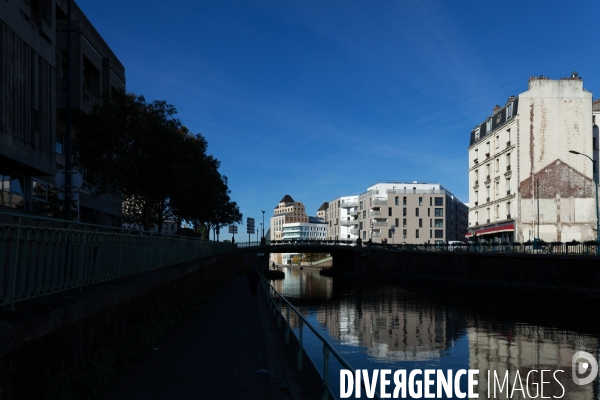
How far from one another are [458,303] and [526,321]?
9713mm

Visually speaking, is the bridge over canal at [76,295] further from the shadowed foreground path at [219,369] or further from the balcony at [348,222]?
the balcony at [348,222]

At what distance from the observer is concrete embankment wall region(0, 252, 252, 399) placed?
5.28 m

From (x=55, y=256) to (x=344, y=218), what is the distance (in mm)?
127850

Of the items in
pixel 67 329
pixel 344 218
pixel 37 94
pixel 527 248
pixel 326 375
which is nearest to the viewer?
pixel 67 329

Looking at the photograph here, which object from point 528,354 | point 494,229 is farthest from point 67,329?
point 494,229

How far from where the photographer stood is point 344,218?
440 ft

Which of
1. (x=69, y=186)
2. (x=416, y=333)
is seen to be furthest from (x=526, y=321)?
(x=69, y=186)

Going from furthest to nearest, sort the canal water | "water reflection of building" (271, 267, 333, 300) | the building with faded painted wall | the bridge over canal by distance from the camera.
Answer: the building with faded painted wall → "water reflection of building" (271, 267, 333, 300) → the canal water → the bridge over canal

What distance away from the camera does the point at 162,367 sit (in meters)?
9.58

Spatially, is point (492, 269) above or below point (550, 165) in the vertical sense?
below

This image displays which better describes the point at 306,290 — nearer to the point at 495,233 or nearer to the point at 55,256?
the point at 495,233

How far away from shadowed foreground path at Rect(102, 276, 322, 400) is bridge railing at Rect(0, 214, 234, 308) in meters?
1.69

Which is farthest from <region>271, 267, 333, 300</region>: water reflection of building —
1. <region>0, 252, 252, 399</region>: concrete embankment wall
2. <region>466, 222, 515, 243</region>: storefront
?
<region>0, 252, 252, 399</region>: concrete embankment wall

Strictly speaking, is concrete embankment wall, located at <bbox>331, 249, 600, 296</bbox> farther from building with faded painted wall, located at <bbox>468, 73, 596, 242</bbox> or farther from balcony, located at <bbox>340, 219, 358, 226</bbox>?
balcony, located at <bbox>340, 219, 358, 226</bbox>
